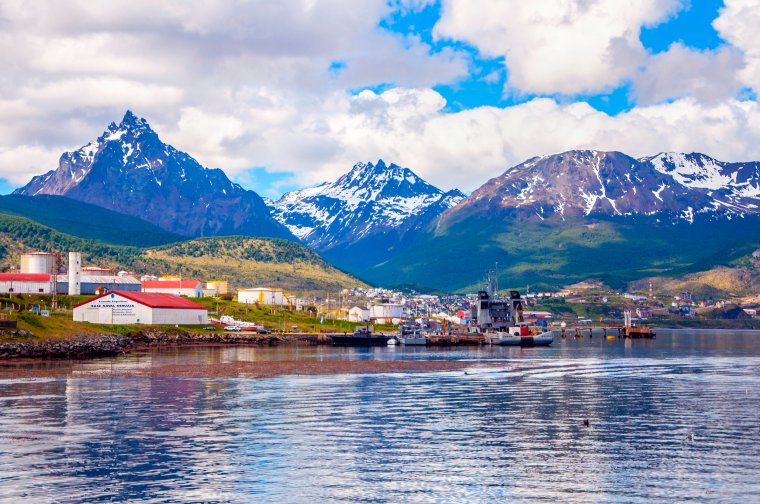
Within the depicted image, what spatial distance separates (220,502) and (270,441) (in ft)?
47.8

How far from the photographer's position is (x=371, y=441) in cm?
5381

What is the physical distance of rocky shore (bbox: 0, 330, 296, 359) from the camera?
11950cm

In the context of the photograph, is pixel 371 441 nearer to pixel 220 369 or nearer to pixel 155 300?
pixel 220 369

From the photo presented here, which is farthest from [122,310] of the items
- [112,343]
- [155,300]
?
[112,343]

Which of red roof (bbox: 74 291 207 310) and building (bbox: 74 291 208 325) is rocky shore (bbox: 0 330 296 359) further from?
red roof (bbox: 74 291 207 310)

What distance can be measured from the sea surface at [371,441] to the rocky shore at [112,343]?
1207 inches

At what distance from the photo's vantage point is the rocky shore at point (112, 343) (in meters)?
120

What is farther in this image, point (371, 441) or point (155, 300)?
point (155, 300)

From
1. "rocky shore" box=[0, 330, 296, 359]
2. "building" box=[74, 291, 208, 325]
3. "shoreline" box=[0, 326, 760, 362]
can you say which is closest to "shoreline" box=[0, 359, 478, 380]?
"shoreline" box=[0, 326, 760, 362]

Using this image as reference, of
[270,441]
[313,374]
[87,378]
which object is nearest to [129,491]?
[270,441]

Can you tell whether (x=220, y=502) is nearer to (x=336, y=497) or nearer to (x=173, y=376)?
(x=336, y=497)

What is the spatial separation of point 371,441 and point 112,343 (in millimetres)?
96280

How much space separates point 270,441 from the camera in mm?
53594

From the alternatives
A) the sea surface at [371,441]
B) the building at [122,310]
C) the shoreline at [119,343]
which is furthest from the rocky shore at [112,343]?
the sea surface at [371,441]
